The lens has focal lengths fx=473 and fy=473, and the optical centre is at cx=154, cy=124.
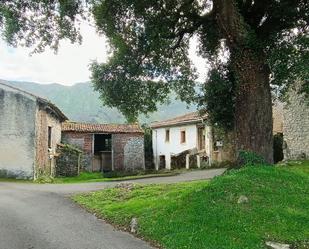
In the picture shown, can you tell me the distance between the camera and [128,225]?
1138 centimetres

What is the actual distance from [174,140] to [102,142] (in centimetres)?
675

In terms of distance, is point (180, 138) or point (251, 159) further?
point (180, 138)

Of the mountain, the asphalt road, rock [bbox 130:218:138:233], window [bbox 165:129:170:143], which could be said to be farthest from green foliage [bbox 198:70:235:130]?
the mountain

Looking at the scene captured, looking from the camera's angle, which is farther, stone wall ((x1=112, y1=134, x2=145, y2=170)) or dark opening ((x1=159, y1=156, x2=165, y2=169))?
dark opening ((x1=159, y1=156, x2=165, y2=169))

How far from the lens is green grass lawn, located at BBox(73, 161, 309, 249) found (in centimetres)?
920

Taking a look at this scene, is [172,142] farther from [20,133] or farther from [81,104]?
[81,104]

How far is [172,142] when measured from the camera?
44688mm

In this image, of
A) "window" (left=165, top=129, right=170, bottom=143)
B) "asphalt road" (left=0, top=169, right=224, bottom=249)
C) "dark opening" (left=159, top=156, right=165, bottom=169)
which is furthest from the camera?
"dark opening" (left=159, top=156, right=165, bottom=169)

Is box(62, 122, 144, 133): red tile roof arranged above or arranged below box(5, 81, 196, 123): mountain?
below

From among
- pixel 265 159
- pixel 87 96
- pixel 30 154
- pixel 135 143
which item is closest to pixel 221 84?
pixel 265 159

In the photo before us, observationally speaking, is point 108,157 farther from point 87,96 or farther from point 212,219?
point 87,96

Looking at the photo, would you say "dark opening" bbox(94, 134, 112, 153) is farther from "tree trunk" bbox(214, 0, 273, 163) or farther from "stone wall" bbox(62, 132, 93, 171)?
"tree trunk" bbox(214, 0, 273, 163)

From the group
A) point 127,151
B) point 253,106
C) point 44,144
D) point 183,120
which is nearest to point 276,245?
point 253,106

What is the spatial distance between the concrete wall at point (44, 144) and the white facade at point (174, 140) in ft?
42.6
